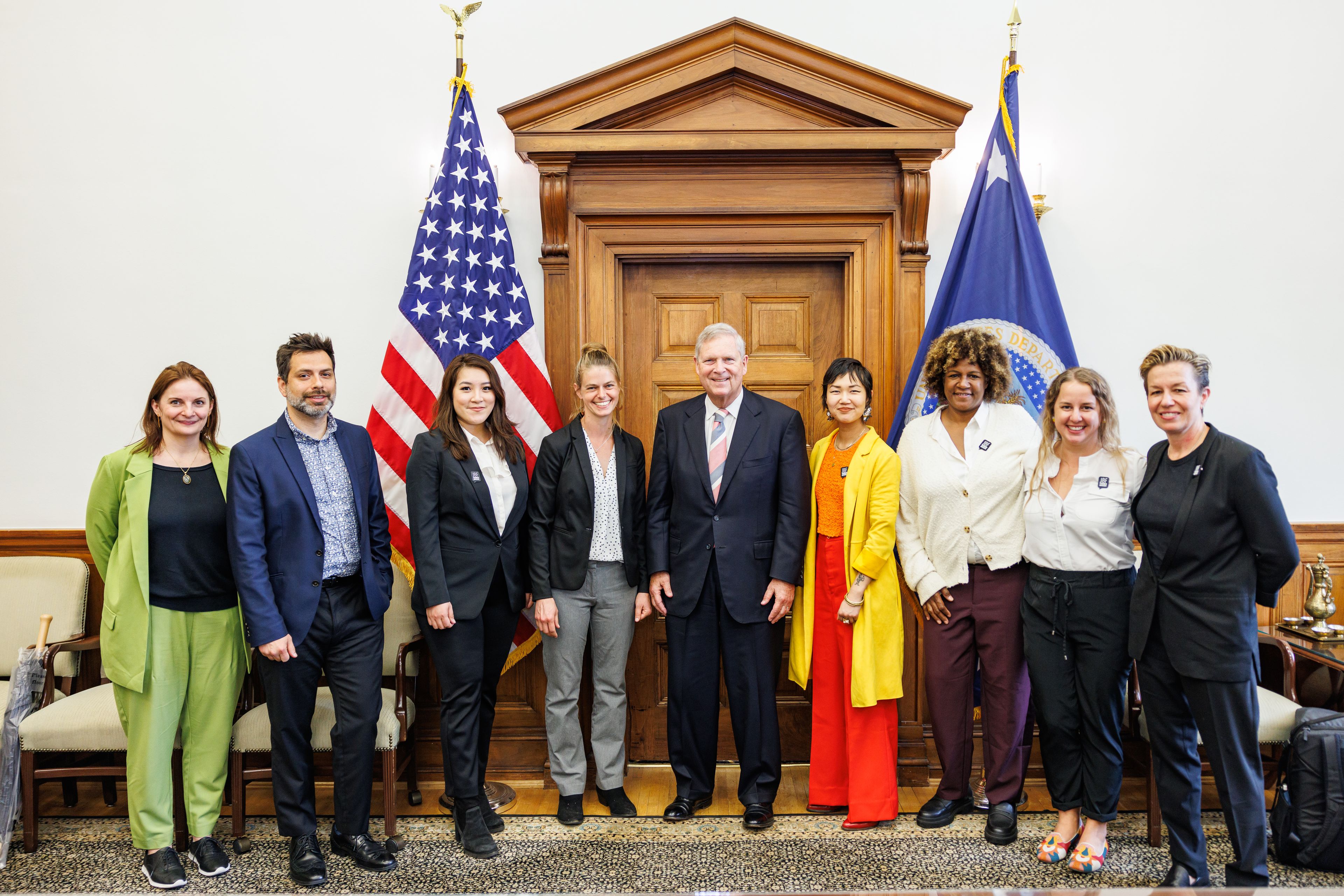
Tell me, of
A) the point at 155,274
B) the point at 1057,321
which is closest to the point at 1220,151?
the point at 1057,321

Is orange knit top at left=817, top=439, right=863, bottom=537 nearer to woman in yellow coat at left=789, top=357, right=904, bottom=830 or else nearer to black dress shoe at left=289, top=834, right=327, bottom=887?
woman in yellow coat at left=789, top=357, right=904, bottom=830

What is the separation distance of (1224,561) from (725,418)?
1.61m

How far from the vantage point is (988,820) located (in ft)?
9.07

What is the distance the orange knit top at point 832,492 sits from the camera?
2863 mm

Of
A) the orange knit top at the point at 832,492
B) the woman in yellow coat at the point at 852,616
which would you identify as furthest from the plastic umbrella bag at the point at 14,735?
the orange knit top at the point at 832,492

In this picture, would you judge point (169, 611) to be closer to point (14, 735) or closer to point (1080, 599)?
point (14, 735)

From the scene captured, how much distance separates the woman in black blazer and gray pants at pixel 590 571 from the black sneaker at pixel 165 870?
1242 mm

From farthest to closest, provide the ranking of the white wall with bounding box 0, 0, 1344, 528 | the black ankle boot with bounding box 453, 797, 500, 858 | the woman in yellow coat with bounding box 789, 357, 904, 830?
→ the white wall with bounding box 0, 0, 1344, 528 → the woman in yellow coat with bounding box 789, 357, 904, 830 → the black ankle boot with bounding box 453, 797, 500, 858

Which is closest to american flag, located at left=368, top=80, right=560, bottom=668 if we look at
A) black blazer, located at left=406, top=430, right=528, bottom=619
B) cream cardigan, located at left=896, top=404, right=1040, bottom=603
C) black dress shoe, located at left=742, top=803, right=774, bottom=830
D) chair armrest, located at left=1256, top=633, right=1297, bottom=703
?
black blazer, located at left=406, top=430, right=528, bottom=619

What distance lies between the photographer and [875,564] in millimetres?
2773

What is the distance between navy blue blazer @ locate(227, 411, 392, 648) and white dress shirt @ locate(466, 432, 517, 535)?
0.47 meters

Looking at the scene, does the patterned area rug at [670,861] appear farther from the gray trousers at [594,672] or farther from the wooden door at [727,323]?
the wooden door at [727,323]

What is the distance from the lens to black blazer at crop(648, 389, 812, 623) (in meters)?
2.85

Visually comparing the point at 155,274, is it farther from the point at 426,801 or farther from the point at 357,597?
the point at 426,801
